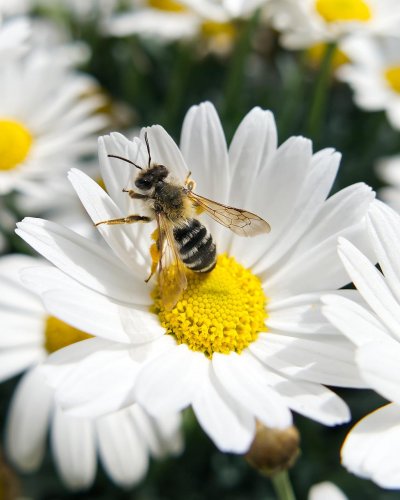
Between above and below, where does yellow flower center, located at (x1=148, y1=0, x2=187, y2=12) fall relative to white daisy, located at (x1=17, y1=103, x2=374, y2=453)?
above

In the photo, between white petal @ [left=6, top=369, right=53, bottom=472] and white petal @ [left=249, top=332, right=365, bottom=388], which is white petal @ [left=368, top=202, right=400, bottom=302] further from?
white petal @ [left=6, top=369, right=53, bottom=472]

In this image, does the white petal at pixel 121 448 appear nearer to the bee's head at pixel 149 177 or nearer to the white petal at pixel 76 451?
the white petal at pixel 76 451

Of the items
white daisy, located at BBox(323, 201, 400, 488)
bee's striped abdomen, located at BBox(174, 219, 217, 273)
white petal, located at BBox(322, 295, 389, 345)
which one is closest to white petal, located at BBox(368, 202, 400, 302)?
white daisy, located at BBox(323, 201, 400, 488)

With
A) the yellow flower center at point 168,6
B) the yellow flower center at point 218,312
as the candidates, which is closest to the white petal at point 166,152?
the yellow flower center at point 218,312

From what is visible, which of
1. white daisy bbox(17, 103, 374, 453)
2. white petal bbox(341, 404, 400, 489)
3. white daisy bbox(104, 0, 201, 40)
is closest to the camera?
white petal bbox(341, 404, 400, 489)

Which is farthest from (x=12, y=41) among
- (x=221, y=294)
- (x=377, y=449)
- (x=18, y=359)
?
(x=377, y=449)

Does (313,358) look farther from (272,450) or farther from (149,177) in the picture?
(149,177)

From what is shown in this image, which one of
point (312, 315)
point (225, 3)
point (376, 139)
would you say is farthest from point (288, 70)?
point (312, 315)

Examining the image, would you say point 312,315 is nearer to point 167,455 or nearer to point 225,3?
point 167,455

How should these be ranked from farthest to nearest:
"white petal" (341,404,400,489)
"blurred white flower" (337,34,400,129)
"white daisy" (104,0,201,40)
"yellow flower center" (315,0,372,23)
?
"white daisy" (104,0,201,40) → "blurred white flower" (337,34,400,129) → "yellow flower center" (315,0,372,23) → "white petal" (341,404,400,489)
